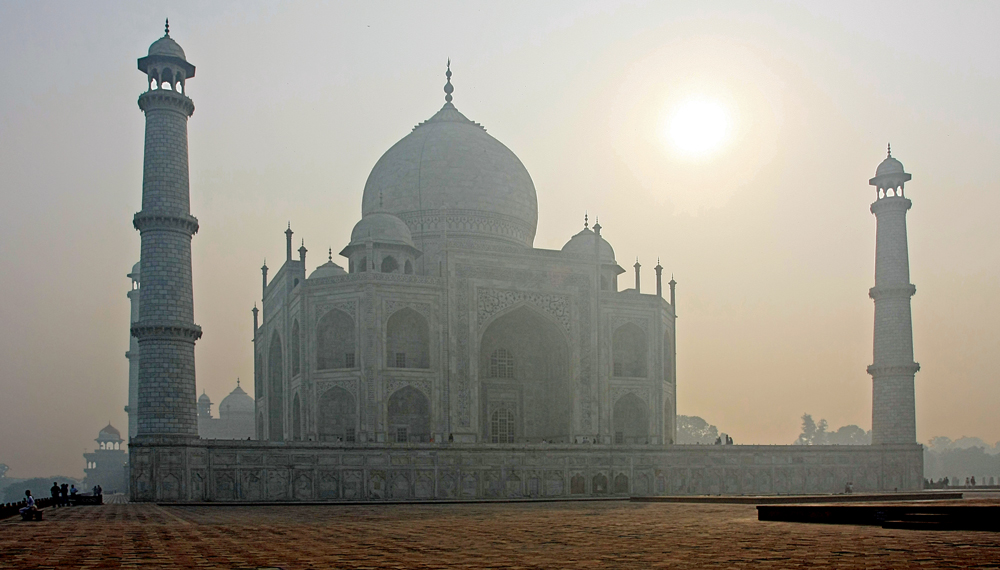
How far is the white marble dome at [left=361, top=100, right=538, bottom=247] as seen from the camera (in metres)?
36.0

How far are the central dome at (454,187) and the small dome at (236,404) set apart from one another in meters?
31.3

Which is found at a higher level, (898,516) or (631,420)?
(898,516)

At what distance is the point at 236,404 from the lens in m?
65.8

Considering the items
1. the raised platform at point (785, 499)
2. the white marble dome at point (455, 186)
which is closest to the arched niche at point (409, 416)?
the white marble dome at point (455, 186)

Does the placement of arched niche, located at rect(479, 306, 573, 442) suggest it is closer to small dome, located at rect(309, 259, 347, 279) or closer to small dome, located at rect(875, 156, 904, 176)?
small dome, located at rect(309, 259, 347, 279)

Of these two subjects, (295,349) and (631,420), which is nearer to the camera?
(295,349)

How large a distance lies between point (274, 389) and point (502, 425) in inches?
308

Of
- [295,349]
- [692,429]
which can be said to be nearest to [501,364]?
[295,349]

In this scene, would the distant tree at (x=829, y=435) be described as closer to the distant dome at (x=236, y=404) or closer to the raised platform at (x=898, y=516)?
the distant dome at (x=236, y=404)

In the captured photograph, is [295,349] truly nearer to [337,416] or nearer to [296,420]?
[296,420]

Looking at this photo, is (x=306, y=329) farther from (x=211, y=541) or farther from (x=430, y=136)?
(x=211, y=541)

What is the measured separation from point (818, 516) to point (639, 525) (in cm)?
192

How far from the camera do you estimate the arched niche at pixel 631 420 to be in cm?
3319

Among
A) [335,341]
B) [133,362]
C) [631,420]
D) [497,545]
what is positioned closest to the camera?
[497,545]
